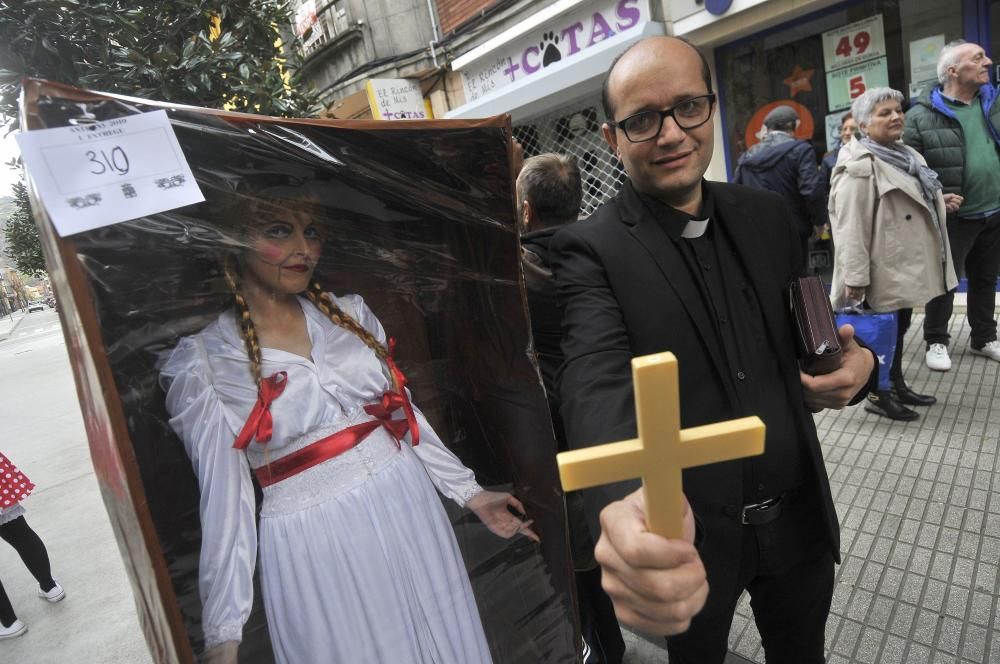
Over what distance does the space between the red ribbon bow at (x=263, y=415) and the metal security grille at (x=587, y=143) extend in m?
6.53

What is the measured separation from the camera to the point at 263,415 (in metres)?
1.08

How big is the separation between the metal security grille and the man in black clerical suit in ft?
19.8

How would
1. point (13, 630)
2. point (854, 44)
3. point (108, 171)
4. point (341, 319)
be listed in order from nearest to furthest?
point (108, 171), point (341, 319), point (13, 630), point (854, 44)

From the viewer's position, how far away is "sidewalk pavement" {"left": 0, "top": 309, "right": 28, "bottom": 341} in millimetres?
28353

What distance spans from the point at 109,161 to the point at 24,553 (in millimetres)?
3475

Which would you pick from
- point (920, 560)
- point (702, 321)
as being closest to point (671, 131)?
point (702, 321)

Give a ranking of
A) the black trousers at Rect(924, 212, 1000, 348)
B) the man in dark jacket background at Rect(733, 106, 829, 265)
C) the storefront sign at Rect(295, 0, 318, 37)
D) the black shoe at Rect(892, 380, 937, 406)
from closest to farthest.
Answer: the black shoe at Rect(892, 380, 937, 406), the black trousers at Rect(924, 212, 1000, 348), the man in dark jacket background at Rect(733, 106, 829, 265), the storefront sign at Rect(295, 0, 318, 37)

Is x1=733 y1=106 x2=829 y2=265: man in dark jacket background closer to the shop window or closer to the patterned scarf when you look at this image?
the patterned scarf

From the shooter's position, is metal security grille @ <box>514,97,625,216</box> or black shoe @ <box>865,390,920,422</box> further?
metal security grille @ <box>514,97,625,216</box>

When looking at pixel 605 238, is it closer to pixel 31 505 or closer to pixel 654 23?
pixel 654 23

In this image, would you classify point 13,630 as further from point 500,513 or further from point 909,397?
point 909,397

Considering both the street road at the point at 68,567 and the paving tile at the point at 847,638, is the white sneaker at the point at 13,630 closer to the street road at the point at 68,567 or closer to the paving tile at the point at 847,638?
the street road at the point at 68,567

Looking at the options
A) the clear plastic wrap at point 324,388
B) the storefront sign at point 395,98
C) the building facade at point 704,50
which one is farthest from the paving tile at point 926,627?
the storefront sign at point 395,98

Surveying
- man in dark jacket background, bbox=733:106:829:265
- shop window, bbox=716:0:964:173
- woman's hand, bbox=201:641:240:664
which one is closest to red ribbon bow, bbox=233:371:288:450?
woman's hand, bbox=201:641:240:664
